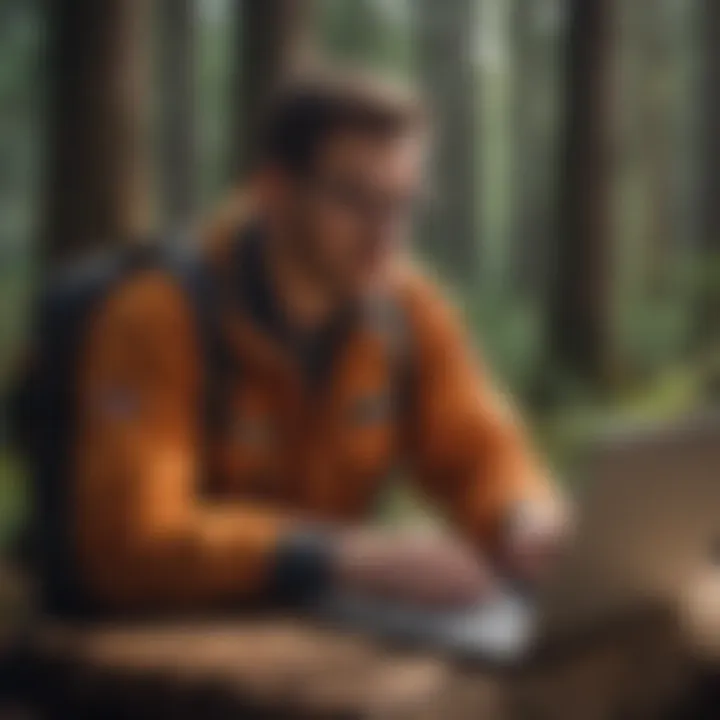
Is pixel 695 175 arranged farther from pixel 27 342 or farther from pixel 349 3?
pixel 27 342

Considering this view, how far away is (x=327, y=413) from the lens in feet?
5.96

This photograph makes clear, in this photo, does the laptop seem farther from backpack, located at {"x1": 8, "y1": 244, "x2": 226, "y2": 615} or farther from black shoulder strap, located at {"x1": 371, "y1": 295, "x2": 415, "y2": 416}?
backpack, located at {"x1": 8, "y1": 244, "x2": 226, "y2": 615}

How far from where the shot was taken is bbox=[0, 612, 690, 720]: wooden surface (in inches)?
66.7

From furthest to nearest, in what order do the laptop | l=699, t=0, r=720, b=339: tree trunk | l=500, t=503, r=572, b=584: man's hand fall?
1. l=699, t=0, r=720, b=339: tree trunk
2. l=500, t=503, r=572, b=584: man's hand
3. the laptop

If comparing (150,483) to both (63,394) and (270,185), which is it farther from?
(270,185)

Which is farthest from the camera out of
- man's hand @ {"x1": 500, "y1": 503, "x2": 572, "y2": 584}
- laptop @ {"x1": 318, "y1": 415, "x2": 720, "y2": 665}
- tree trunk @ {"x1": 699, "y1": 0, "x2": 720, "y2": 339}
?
tree trunk @ {"x1": 699, "y1": 0, "x2": 720, "y2": 339}

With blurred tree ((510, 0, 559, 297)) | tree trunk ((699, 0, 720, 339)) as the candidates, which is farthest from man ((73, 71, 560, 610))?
tree trunk ((699, 0, 720, 339))

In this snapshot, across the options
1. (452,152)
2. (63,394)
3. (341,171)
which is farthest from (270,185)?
(63,394)

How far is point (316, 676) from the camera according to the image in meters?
1.73

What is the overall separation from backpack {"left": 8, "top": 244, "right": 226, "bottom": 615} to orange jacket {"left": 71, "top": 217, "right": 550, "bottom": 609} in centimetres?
1

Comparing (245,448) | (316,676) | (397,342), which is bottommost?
(316,676)

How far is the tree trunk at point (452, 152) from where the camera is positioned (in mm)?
1831

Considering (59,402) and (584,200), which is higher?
(584,200)

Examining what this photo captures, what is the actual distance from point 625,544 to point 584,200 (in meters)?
0.41
